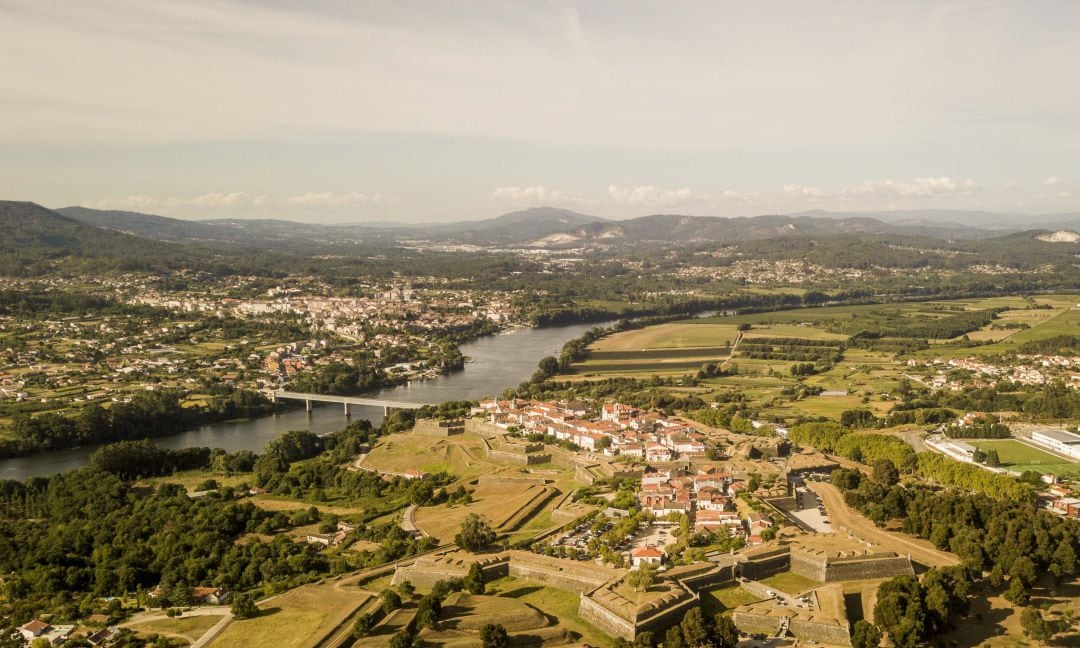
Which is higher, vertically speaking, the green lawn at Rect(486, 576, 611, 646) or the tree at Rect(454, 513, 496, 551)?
the tree at Rect(454, 513, 496, 551)

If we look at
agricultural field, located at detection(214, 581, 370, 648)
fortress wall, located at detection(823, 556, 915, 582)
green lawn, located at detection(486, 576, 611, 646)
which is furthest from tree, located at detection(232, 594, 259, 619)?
fortress wall, located at detection(823, 556, 915, 582)

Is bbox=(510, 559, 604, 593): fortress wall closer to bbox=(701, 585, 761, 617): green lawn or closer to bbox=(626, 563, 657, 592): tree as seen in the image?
bbox=(626, 563, 657, 592): tree

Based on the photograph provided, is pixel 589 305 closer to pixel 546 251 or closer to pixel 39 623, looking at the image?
pixel 39 623

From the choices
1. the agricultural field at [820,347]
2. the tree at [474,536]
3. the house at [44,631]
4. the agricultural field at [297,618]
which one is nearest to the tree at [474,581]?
the tree at [474,536]

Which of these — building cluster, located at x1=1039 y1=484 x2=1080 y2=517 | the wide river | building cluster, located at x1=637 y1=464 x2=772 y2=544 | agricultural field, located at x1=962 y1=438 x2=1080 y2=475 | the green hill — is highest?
the green hill

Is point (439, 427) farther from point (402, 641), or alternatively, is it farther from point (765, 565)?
point (402, 641)

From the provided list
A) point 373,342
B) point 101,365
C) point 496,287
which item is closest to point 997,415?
point 373,342

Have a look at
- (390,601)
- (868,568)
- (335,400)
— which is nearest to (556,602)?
(390,601)
